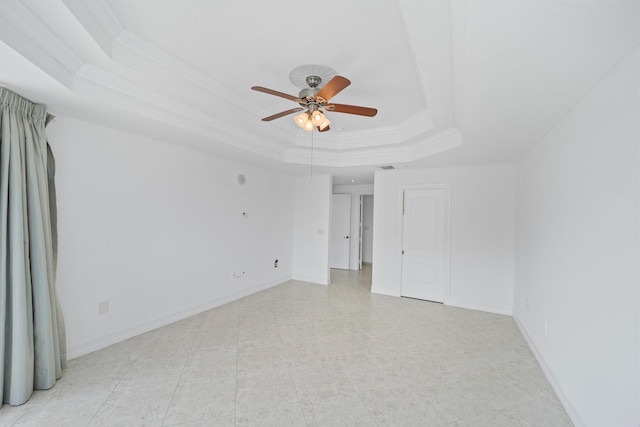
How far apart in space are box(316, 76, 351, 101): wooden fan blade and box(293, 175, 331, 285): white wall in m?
3.36

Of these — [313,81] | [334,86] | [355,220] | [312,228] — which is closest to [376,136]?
[313,81]

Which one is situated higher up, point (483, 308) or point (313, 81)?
point (313, 81)

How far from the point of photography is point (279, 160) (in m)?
4.34

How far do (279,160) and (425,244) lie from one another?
283cm

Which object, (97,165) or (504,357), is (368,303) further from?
(97,165)

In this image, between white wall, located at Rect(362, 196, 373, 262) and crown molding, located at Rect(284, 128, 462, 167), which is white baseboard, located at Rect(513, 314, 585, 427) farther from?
white wall, located at Rect(362, 196, 373, 262)

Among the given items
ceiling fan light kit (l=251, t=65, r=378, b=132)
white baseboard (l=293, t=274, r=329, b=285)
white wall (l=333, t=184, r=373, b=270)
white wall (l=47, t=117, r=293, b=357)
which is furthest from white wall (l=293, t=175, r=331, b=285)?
ceiling fan light kit (l=251, t=65, r=378, b=132)

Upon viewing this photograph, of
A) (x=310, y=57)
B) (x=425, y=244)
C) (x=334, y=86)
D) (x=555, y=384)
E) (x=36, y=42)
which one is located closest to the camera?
(x=36, y=42)

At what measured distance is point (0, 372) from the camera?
6.20 feet

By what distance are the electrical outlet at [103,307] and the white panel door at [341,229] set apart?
4.94 metres

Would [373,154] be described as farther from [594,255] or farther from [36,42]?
[36,42]

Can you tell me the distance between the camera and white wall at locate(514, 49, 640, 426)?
1396mm

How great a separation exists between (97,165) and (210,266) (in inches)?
74.6

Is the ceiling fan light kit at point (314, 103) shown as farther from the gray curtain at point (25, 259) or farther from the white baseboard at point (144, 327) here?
the white baseboard at point (144, 327)
